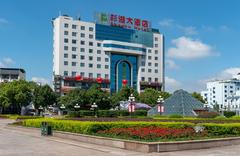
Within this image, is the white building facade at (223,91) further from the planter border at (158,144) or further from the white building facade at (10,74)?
the planter border at (158,144)

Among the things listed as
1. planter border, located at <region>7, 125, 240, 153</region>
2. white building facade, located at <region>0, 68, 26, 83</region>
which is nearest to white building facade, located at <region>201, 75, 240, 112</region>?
white building facade, located at <region>0, 68, 26, 83</region>

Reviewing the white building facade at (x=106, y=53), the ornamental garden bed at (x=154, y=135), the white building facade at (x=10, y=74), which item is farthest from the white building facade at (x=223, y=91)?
the ornamental garden bed at (x=154, y=135)

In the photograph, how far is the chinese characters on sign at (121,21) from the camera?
106 meters

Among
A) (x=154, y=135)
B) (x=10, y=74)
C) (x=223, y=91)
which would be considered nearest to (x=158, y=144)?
(x=154, y=135)

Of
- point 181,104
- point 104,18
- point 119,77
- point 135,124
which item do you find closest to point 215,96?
point 119,77

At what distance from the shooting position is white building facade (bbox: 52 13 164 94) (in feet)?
335

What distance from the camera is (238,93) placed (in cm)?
13800

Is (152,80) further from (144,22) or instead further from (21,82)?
(21,82)

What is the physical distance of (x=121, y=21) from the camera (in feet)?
351

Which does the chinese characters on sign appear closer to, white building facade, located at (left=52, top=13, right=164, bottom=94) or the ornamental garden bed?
white building facade, located at (left=52, top=13, right=164, bottom=94)

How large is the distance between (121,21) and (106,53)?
1062cm

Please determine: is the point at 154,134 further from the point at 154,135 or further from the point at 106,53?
the point at 106,53

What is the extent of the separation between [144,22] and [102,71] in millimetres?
20692

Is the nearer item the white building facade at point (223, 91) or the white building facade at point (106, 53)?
the white building facade at point (106, 53)
